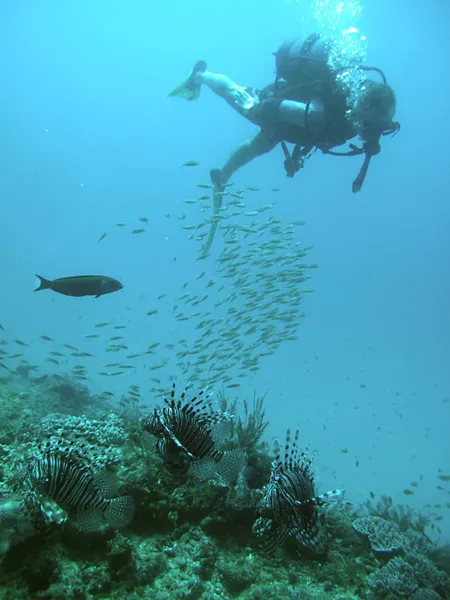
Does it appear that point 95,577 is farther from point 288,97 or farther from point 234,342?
point 234,342

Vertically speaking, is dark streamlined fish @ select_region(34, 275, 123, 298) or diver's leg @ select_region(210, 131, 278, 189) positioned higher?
diver's leg @ select_region(210, 131, 278, 189)

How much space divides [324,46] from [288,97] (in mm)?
1352

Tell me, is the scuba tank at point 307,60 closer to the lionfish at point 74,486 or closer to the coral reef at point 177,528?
the coral reef at point 177,528

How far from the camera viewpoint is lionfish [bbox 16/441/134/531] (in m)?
2.43

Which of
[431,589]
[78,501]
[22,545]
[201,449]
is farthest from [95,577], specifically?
[431,589]

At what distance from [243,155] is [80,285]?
762 centimetres

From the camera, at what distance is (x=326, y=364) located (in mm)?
102812

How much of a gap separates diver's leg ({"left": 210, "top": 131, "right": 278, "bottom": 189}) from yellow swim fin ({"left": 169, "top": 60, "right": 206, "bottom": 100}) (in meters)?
3.57

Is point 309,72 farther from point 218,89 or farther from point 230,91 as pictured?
point 218,89

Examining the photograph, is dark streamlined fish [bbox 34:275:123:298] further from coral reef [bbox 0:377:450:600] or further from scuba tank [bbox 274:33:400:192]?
scuba tank [bbox 274:33:400:192]

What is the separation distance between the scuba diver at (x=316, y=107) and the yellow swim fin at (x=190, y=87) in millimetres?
3455

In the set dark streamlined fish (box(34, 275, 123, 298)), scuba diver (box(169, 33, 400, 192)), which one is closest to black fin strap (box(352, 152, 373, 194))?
scuba diver (box(169, 33, 400, 192))

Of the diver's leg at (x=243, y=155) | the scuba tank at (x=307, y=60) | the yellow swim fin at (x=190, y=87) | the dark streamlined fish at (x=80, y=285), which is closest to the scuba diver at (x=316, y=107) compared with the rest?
the scuba tank at (x=307, y=60)

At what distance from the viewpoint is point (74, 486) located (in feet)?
8.08
